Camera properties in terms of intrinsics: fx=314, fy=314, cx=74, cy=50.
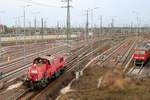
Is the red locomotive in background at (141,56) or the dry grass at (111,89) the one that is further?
the red locomotive in background at (141,56)

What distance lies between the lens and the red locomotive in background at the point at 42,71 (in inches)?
1405

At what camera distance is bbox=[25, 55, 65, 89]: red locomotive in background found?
117 ft

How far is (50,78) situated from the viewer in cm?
3978

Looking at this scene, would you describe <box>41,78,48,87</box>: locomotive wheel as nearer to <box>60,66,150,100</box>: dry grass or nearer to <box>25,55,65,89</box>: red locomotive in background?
<box>25,55,65,89</box>: red locomotive in background

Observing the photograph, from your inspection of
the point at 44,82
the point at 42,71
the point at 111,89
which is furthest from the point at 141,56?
the point at 42,71

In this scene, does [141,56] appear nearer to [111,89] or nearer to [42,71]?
[111,89]

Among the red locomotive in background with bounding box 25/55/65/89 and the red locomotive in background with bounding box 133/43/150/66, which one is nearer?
the red locomotive in background with bounding box 25/55/65/89

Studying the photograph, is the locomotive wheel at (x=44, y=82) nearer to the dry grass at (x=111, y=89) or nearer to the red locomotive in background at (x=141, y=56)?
the dry grass at (x=111, y=89)

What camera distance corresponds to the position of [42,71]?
1443 inches

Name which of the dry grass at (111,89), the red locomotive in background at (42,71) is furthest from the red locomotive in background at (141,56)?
the red locomotive in background at (42,71)

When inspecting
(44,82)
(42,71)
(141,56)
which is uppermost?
(141,56)

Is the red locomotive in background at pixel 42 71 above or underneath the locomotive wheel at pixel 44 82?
above

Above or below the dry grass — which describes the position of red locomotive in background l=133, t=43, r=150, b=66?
above

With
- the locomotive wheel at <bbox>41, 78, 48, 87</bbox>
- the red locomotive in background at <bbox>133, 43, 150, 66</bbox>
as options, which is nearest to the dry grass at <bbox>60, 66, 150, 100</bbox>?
the locomotive wheel at <bbox>41, 78, 48, 87</bbox>
